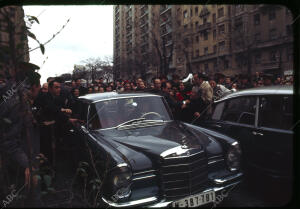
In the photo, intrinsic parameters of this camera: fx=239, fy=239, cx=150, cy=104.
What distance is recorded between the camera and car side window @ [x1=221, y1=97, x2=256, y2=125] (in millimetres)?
3904

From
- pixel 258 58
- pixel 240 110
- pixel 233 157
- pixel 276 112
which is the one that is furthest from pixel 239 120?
pixel 258 58

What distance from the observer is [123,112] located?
3840 mm

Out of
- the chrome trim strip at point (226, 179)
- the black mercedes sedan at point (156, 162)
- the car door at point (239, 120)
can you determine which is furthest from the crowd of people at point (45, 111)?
the chrome trim strip at point (226, 179)

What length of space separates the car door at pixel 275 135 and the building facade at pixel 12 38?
325 cm

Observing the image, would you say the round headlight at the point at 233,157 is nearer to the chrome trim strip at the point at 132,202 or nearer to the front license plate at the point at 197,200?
the front license plate at the point at 197,200

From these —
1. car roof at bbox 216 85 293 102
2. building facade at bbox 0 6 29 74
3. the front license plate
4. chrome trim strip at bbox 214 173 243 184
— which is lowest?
the front license plate

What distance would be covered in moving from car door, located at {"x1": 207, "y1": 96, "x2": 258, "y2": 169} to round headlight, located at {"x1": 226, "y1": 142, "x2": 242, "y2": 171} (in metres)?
0.56

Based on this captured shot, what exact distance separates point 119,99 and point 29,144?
2.58m

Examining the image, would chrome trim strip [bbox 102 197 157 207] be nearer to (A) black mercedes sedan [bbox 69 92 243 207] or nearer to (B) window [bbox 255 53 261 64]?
(A) black mercedes sedan [bbox 69 92 243 207]

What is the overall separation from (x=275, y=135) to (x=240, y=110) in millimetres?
881

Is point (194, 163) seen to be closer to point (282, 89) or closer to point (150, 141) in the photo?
point (150, 141)

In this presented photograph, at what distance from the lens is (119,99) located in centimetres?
397

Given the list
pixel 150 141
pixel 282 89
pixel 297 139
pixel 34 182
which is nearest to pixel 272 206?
pixel 297 139

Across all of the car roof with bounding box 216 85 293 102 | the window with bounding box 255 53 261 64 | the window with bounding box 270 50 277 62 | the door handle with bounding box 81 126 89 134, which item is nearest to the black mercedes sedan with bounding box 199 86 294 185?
the car roof with bounding box 216 85 293 102
